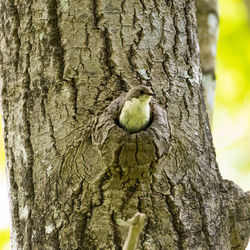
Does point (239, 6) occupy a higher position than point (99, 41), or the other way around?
point (239, 6)

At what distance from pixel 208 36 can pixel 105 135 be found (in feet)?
6.13

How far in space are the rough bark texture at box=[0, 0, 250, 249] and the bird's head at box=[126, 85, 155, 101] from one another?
10 centimetres

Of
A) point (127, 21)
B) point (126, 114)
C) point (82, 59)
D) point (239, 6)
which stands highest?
point (239, 6)

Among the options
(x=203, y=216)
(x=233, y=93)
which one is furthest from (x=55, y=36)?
(x=233, y=93)

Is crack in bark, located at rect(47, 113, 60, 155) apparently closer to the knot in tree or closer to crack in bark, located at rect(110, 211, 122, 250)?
the knot in tree

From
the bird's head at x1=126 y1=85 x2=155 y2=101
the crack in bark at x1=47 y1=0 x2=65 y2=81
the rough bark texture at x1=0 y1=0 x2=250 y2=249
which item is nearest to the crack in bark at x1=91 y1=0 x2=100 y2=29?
the rough bark texture at x1=0 y1=0 x2=250 y2=249

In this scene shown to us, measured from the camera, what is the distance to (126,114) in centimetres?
207

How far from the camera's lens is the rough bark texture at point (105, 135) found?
2115 millimetres

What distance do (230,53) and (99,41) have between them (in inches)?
131

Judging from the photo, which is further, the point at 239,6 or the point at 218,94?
the point at 218,94

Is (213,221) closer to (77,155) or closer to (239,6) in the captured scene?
(77,155)

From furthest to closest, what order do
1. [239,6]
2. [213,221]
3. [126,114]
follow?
1. [239,6]
2. [213,221]
3. [126,114]

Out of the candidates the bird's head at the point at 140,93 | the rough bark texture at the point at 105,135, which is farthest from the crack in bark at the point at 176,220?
the bird's head at the point at 140,93

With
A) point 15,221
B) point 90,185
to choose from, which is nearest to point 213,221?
point 90,185
